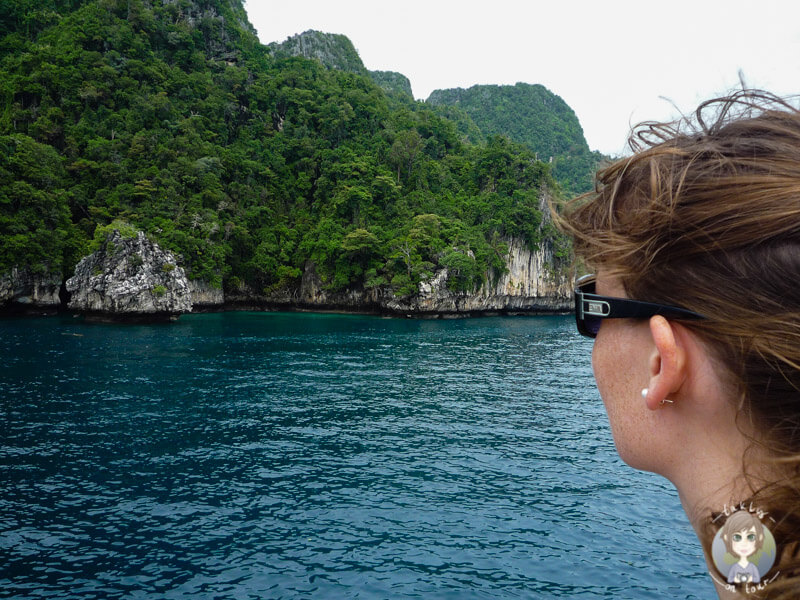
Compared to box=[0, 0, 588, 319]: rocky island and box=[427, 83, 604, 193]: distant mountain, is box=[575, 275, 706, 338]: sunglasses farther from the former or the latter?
box=[427, 83, 604, 193]: distant mountain

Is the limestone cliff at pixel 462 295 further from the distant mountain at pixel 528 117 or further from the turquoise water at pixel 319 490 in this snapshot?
the distant mountain at pixel 528 117

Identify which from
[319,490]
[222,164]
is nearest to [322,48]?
[222,164]

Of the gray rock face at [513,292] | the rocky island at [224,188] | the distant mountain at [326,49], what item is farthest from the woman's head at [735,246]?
the distant mountain at [326,49]

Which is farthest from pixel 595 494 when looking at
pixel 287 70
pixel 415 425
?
pixel 287 70

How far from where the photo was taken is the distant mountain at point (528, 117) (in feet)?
369

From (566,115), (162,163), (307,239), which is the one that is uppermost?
(566,115)

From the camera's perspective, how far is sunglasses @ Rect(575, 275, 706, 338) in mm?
729

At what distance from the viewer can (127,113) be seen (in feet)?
178

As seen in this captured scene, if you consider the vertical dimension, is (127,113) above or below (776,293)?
above

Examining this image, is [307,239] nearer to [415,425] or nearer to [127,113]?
[127,113]

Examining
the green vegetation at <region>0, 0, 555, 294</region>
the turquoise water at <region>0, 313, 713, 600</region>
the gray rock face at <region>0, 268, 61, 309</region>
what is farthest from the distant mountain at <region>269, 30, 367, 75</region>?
the turquoise water at <region>0, 313, 713, 600</region>

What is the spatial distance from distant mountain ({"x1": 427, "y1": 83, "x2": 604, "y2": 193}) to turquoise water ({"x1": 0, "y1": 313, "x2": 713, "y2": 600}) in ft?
315

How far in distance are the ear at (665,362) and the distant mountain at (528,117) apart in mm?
109750

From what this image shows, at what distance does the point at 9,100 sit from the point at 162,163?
17.9 meters
